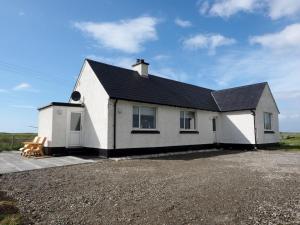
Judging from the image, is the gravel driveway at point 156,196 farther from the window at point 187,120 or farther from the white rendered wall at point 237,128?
the white rendered wall at point 237,128

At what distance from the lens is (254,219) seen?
15.4 feet

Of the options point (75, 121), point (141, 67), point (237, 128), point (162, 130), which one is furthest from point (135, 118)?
point (237, 128)

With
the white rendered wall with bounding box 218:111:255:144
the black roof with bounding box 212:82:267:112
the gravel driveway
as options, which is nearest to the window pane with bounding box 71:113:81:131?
the gravel driveway

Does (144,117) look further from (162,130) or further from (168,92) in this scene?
(168,92)

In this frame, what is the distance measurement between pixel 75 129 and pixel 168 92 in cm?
733

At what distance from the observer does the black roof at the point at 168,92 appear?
1570 centimetres

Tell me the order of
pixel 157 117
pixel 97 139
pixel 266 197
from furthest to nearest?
pixel 157 117, pixel 97 139, pixel 266 197

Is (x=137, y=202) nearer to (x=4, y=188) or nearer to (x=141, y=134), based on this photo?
(x=4, y=188)

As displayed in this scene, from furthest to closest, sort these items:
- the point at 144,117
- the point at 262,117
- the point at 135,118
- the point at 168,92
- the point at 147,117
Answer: the point at 262,117, the point at 168,92, the point at 147,117, the point at 144,117, the point at 135,118

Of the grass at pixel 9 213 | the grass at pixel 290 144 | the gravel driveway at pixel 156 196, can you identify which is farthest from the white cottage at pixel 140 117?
the grass at pixel 9 213

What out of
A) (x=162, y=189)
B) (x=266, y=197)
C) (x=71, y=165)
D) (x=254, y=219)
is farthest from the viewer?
(x=71, y=165)

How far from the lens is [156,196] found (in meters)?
6.31

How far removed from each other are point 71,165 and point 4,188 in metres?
4.39

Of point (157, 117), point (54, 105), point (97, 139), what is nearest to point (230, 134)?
point (157, 117)
